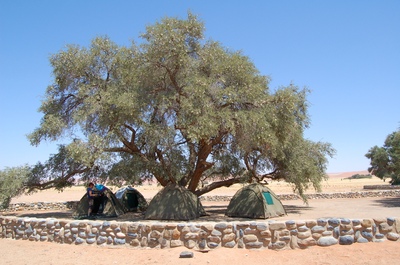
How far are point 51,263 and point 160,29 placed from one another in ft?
32.0

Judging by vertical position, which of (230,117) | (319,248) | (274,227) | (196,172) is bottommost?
(319,248)

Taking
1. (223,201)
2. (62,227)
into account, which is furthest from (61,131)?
(223,201)

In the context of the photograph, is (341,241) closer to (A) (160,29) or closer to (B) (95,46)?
(A) (160,29)

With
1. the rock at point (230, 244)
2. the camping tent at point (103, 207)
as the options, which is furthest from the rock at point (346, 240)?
the camping tent at point (103, 207)

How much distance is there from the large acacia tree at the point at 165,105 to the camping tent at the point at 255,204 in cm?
204

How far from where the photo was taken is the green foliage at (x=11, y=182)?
54.4ft

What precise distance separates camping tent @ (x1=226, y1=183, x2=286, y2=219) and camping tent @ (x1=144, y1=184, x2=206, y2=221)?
2.38 m

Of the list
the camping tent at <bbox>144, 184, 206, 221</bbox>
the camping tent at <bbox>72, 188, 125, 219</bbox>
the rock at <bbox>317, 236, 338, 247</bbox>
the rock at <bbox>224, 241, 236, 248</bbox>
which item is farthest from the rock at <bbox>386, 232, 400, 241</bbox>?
the camping tent at <bbox>72, 188, 125, 219</bbox>

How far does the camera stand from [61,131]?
52.4 ft

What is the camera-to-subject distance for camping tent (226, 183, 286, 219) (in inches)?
692

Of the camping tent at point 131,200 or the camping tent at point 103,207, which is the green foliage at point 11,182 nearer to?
the camping tent at point 103,207

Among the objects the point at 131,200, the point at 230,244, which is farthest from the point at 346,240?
the point at 131,200

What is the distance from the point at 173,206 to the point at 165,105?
4.99 m

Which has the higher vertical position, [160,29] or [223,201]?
[160,29]
